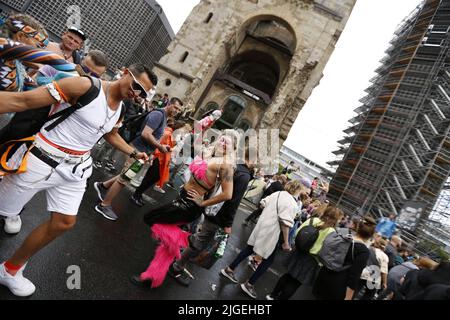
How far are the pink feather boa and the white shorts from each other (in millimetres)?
1016

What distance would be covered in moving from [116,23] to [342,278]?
99111 millimetres

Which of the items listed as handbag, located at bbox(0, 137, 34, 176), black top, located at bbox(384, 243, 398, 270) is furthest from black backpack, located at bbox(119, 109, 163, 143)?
black top, located at bbox(384, 243, 398, 270)

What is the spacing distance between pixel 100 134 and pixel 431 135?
3389 cm

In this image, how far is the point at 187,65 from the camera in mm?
24812

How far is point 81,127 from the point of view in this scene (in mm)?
2301

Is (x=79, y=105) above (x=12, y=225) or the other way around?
above

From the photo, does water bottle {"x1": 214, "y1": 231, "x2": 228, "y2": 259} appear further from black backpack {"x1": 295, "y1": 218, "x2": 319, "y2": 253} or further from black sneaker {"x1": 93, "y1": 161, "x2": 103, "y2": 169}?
black sneaker {"x1": 93, "y1": 161, "x2": 103, "y2": 169}

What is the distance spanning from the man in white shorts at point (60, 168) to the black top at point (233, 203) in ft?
5.67

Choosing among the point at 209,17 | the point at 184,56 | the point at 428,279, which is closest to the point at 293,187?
the point at 428,279

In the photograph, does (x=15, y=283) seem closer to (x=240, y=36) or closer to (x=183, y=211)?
(x=183, y=211)

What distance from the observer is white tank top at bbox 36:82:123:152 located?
226 cm

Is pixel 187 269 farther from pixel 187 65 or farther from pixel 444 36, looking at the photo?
pixel 444 36

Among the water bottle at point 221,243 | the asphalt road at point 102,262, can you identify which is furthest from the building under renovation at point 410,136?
the water bottle at point 221,243
